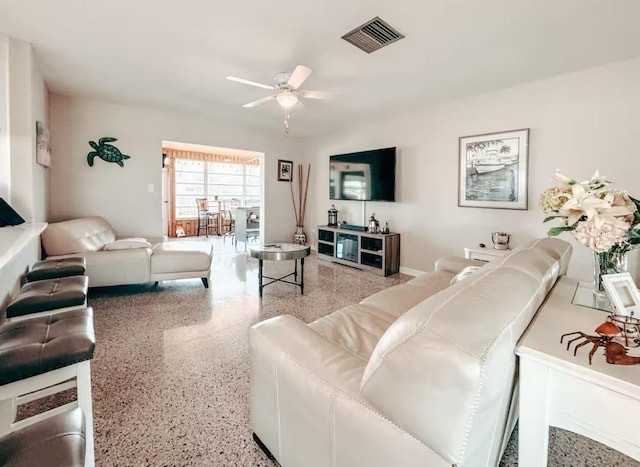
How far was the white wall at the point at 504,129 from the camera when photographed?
118 inches

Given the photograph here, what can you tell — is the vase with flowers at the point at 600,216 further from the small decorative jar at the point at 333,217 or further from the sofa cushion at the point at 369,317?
the small decorative jar at the point at 333,217

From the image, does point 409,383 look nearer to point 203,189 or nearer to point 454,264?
point 454,264

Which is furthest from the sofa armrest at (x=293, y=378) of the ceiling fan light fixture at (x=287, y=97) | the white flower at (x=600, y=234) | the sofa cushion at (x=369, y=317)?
the ceiling fan light fixture at (x=287, y=97)

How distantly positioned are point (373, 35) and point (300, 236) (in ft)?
14.6

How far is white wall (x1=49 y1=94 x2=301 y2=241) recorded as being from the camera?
4.20 meters

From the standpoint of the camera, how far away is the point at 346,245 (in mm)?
5293

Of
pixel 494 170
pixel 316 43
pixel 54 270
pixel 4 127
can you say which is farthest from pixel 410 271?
pixel 4 127

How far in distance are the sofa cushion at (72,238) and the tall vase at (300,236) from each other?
3.45 m

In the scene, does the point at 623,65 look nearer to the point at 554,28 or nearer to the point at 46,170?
the point at 554,28

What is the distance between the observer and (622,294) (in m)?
1.05

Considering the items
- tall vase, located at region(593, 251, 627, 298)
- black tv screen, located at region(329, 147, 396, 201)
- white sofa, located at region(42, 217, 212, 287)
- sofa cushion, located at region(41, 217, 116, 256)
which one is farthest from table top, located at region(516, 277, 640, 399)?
sofa cushion, located at region(41, 217, 116, 256)

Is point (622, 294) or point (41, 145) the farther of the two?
point (41, 145)

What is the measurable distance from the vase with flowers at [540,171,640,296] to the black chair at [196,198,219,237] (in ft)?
27.7

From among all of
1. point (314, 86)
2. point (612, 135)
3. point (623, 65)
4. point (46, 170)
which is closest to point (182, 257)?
point (46, 170)
